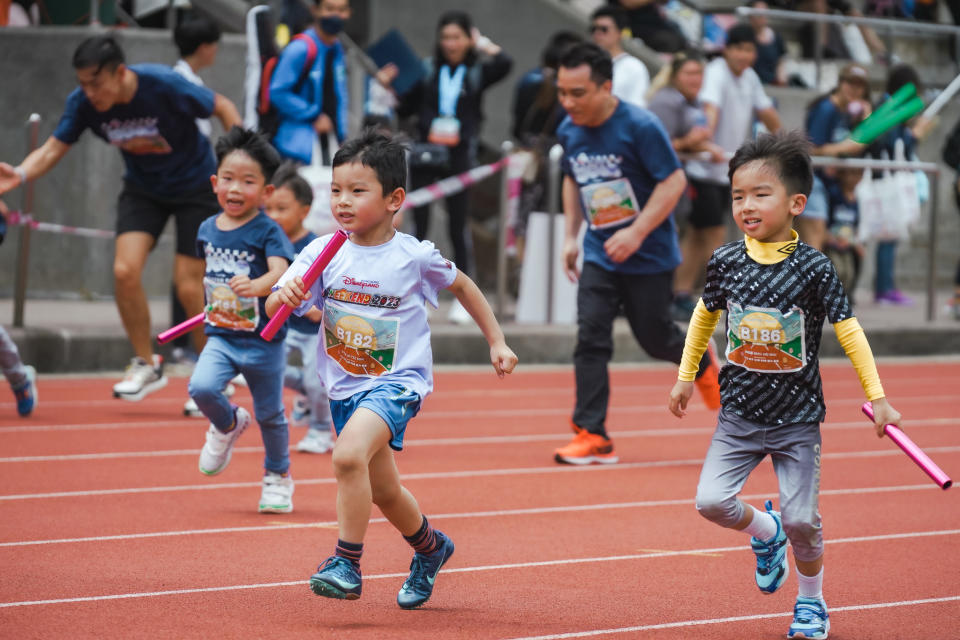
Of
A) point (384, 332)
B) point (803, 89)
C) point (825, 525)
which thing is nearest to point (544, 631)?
point (384, 332)

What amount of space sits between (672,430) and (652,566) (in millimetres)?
3784

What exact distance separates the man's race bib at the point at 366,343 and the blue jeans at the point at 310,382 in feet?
9.70

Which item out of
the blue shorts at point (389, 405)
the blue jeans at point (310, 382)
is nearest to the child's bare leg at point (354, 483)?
the blue shorts at point (389, 405)

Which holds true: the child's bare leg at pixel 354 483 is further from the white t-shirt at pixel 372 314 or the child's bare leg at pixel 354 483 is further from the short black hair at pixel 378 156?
the short black hair at pixel 378 156

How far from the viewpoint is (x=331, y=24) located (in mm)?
10953

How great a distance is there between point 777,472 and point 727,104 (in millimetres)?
8181

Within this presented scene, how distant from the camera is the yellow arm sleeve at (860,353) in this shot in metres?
4.48

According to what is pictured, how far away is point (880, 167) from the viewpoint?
14.0 meters

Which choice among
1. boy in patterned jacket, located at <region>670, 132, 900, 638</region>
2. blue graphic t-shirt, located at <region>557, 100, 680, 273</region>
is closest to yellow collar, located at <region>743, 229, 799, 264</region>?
boy in patterned jacket, located at <region>670, 132, 900, 638</region>

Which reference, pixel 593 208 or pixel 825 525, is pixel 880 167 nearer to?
pixel 593 208

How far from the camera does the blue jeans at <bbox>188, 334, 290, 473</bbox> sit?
629 cm

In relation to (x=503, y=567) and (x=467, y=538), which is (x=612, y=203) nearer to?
(x=467, y=538)

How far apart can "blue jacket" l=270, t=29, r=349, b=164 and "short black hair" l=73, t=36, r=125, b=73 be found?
235 centimetres

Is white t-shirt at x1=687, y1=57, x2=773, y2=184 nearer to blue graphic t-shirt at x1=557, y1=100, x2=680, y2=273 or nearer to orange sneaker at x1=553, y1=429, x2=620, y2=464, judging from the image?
blue graphic t-shirt at x1=557, y1=100, x2=680, y2=273
